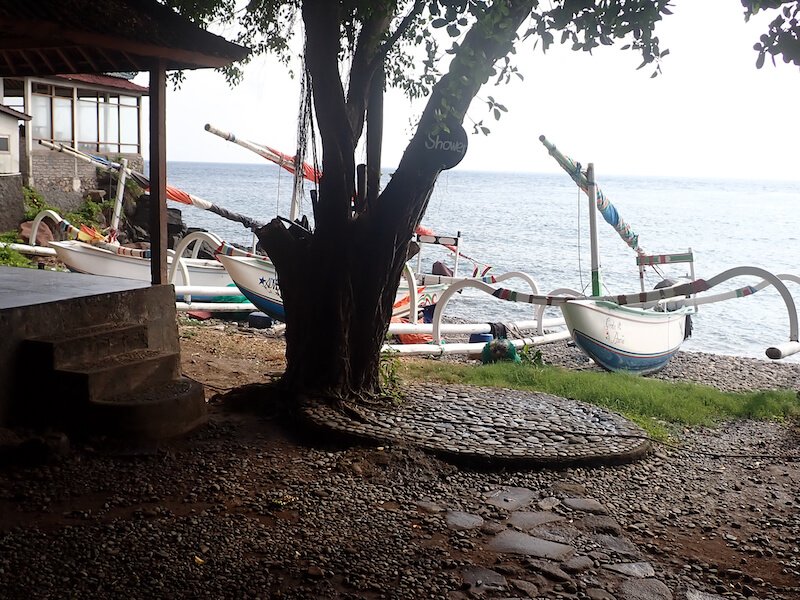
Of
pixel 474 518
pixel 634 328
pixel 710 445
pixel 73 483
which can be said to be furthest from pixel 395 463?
pixel 634 328

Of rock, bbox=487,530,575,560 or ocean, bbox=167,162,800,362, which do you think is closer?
rock, bbox=487,530,575,560

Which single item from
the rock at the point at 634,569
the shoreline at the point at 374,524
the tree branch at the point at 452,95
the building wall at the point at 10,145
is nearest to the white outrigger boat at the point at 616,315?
the tree branch at the point at 452,95

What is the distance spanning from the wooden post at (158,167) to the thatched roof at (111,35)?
0.55 feet

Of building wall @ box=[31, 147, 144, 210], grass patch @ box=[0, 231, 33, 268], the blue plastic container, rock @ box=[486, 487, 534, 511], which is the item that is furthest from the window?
rock @ box=[486, 487, 534, 511]

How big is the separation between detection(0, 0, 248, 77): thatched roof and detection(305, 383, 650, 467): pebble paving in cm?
294

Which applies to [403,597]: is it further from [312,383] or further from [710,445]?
[710,445]

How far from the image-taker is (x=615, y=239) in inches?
2008

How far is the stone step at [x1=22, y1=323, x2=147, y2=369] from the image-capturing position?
216 inches

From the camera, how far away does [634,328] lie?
10.8m

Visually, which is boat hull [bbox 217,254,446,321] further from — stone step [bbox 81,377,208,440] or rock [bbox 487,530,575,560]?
rock [bbox 487,530,575,560]

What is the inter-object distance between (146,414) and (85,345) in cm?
79

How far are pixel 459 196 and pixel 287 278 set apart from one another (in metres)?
76.8

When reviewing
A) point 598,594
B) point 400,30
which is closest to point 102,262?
point 400,30

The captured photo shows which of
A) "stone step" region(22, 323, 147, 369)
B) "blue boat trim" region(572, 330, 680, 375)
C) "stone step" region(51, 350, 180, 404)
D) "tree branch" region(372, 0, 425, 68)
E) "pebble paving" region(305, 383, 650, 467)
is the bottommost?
"blue boat trim" region(572, 330, 680, 375)
